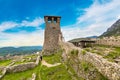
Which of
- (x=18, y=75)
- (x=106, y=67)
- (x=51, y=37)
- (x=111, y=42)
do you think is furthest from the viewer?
(x=111, y=42)

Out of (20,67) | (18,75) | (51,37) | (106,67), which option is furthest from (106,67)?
(51,37)

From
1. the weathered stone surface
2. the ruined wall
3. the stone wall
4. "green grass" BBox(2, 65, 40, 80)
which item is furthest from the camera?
the ruined wall

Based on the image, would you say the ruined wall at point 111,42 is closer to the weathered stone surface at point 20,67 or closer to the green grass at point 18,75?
the weathered stone surface at point 20,67

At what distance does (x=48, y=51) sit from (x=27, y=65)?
10.4m

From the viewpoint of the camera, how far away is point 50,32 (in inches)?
1993

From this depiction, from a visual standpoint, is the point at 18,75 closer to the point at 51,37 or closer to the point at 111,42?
the point at 51,37

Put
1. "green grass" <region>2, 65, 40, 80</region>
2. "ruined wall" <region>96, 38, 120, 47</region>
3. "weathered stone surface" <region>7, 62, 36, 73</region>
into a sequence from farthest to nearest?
"ruined wall" <region>96, 38, 120, 47</region>, "weathered stone surface" <region>7, 62, 36, 73</region>, "green grass" <region>2, 65, 40, 80</region>

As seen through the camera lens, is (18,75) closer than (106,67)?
No

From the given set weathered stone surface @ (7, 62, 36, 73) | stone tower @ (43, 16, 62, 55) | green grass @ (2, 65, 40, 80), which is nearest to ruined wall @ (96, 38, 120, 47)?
stone tower @ (43, 16, 62, 55)

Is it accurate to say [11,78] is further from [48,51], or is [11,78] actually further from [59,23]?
[59,23]

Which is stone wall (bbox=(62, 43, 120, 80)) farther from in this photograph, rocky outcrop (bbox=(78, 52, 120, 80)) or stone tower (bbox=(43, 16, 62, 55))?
stone tower (bbox=(43, 16, 62, 55))

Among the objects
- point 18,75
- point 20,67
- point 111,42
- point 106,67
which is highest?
point 111,42

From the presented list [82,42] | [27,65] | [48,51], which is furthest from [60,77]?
[82,42]

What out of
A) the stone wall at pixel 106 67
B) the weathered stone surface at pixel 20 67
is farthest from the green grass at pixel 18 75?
the stone wall at pixel 106 67
